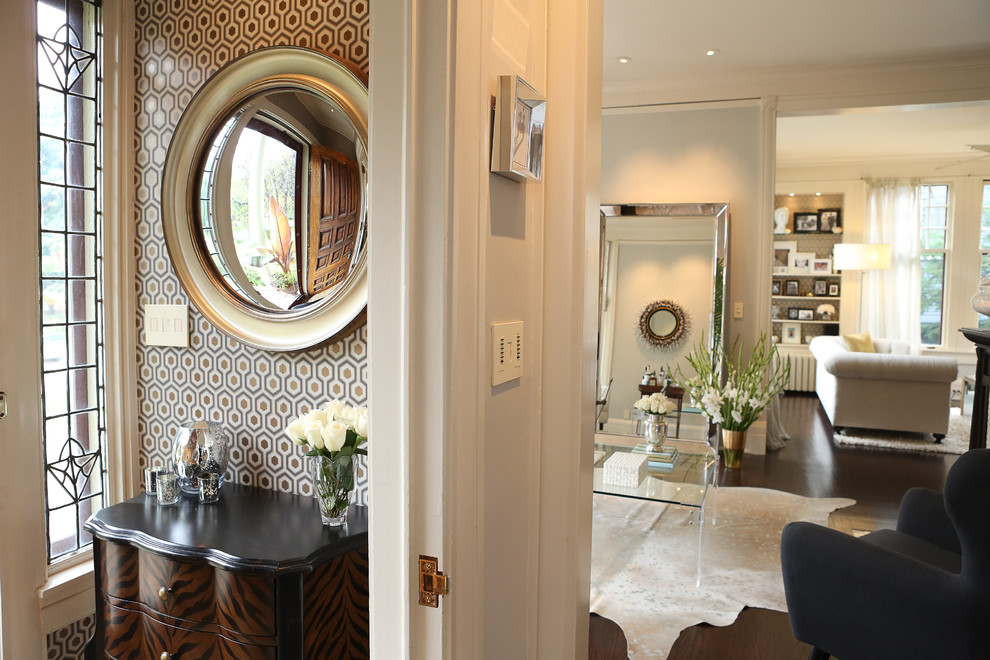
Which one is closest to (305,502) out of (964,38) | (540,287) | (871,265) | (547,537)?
(547,537)

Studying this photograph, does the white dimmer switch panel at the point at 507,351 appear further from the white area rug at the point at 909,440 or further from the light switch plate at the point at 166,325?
the white area rug at the point at 909,440

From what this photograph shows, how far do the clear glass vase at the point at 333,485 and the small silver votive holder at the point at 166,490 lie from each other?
42 cm

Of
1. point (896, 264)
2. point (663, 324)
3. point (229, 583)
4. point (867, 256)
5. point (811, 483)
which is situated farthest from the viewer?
point (896, 264)

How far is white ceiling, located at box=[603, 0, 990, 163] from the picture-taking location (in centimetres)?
395

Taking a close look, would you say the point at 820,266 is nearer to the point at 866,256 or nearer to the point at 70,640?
the point at 866,256

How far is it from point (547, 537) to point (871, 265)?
8350 mm

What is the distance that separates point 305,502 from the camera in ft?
5.74

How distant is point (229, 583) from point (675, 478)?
243 cm

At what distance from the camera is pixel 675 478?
3.41 metres

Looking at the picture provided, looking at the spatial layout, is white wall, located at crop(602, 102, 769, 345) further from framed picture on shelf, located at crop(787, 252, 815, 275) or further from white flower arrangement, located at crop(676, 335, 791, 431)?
framed picture on shelf, located at crop(787, 252, 815, 275)

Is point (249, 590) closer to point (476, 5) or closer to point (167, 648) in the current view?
point (167, 648)

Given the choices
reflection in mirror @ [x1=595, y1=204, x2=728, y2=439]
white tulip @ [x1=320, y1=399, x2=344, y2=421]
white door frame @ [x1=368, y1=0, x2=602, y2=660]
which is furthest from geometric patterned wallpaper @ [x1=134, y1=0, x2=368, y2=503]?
reflection in mirror @ [x1=595, y1=204, x2=728, y2=439]

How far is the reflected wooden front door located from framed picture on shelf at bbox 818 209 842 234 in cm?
881

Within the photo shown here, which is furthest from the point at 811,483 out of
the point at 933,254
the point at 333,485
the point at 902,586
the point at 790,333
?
the point at 933,254
